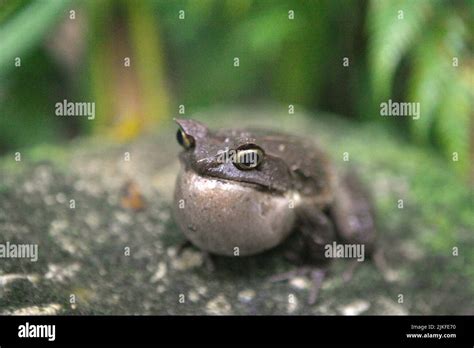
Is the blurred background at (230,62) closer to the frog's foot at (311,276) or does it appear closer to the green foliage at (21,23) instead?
the green foliage at (21,23)

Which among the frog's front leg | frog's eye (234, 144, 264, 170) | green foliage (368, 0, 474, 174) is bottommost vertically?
the frog's front leg

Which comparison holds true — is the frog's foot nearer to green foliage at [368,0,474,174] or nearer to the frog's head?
the frog's head

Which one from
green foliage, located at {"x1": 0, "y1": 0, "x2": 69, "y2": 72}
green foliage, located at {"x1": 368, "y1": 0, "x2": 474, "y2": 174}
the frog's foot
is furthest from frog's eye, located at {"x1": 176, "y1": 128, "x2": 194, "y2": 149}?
green foliage, located at {"x1": 368, "y1": 0, "x2": 474, "y2": 174}

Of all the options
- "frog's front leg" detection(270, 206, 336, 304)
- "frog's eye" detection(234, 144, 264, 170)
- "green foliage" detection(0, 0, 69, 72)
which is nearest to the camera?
"frog's eye" detection(234, 144, 264, 170)

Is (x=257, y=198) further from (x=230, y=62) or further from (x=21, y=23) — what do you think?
(x=230, y=62)
